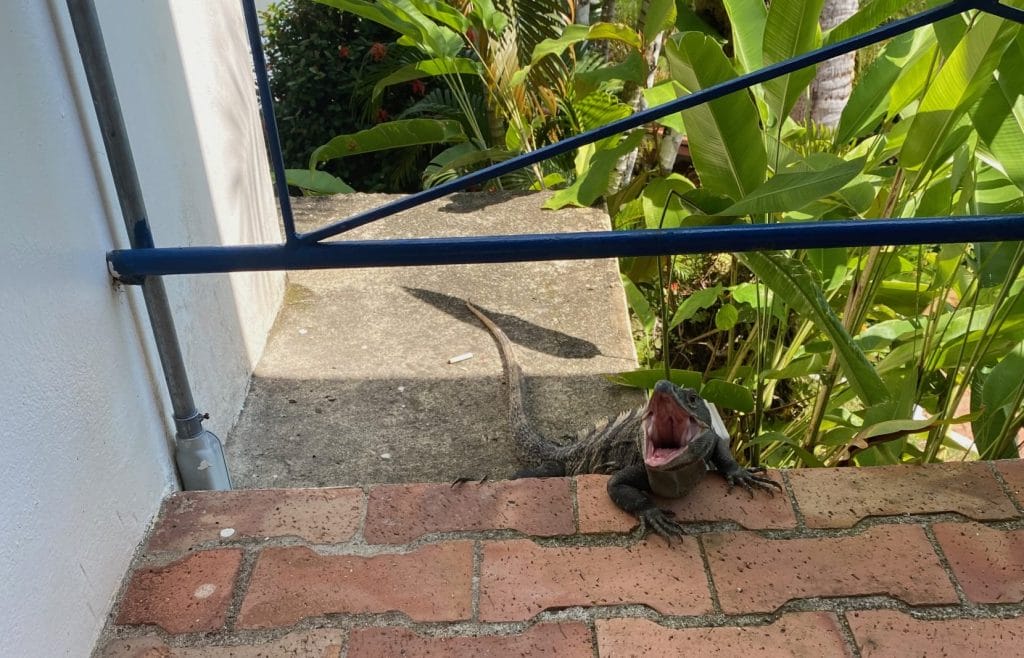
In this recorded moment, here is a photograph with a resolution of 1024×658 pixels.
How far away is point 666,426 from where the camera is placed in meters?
1.78

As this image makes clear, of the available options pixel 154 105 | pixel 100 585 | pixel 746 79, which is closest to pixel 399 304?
pixel 154 105

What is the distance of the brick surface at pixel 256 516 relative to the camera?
56.7 inches

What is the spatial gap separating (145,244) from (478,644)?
2.83 ft

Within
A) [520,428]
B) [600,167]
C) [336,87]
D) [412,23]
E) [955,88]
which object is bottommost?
[520,428]

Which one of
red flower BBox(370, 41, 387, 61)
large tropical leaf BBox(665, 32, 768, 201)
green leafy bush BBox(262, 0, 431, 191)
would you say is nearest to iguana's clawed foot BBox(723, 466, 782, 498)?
large tropical leaf BBox(665, 32, 768, 201)

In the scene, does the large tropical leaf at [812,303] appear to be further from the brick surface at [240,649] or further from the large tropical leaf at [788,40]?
the brick surface at [240,649]

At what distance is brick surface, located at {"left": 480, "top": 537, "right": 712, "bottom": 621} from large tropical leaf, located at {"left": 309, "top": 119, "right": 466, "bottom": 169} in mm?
2537

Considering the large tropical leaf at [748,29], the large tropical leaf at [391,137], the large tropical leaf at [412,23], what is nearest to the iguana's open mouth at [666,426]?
the large tropical leaf at [748,29]

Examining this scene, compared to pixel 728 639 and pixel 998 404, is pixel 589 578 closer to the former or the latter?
pixel 728 639

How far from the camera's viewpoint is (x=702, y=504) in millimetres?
1543

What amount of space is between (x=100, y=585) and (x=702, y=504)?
41.8 inches

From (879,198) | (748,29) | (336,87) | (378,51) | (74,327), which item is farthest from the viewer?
(336,87)

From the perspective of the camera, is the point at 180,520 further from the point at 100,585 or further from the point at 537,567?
the point at 537,567

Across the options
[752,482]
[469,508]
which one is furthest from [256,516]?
[752,482]
